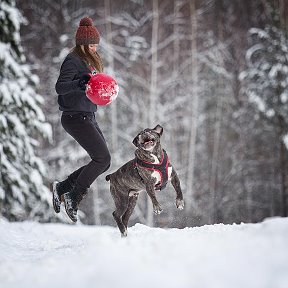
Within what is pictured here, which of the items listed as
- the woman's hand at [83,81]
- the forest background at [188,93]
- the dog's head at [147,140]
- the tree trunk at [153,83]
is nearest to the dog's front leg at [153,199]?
the dog's head at [147,140]

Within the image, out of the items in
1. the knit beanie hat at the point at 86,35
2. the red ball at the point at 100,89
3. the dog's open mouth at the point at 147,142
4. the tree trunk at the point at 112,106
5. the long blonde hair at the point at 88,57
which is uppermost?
the tree trunk at the point at 112,106

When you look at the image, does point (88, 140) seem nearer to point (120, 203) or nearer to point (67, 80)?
point (67, 80)

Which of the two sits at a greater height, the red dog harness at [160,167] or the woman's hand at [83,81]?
the woman's hand at [83,81]

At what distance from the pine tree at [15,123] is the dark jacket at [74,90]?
5.09m

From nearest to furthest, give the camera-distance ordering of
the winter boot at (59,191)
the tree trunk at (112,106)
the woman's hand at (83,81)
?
the woman's hand at (83,81), the winter boot at (59,191), the tree trunk at (112,106)

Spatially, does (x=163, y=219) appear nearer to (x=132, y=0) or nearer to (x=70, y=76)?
(x=132, y=0)

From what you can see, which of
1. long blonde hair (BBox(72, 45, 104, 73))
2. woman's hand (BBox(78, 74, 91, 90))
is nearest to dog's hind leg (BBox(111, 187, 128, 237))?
woman's hand (BBox(78, 74, 91, 90))

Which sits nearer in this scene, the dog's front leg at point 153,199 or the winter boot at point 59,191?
the dog's front leg at point 153,199

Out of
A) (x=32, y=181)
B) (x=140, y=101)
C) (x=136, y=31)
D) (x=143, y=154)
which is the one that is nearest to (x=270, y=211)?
(x=140, y=101)

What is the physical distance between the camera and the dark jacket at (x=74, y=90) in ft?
18.7

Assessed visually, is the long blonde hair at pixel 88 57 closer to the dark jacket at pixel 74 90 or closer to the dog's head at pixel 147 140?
the dark jacket at pixel 74 90

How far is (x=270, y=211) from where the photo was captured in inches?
923

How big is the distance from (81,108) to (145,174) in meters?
1.10

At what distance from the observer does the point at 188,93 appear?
68.7 ft
